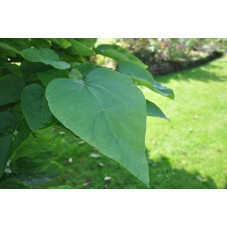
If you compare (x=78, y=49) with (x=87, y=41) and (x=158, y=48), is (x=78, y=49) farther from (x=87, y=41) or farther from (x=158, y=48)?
(x=158, y=48)

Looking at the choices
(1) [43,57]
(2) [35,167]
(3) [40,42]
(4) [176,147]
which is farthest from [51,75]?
(4) [176,147]

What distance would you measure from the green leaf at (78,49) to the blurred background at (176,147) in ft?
1.21

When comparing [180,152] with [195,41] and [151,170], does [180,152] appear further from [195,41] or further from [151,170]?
[195,41]

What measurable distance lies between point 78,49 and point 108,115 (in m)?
0.57

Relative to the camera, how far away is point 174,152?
4094 millimetres

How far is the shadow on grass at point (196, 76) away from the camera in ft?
23.8

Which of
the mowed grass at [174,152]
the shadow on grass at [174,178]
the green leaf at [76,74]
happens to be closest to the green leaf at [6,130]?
the green leaf at [76,74]

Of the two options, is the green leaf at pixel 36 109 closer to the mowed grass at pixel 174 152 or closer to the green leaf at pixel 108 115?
the green leaf at pixel 108 115

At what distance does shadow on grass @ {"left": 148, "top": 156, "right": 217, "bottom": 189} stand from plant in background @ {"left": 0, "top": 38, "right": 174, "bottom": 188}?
8.05 feet

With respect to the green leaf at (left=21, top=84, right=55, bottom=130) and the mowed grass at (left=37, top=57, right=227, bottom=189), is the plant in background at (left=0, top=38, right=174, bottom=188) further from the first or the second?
the mowed grass at (left=37, top=57, right=227, bottom=189)

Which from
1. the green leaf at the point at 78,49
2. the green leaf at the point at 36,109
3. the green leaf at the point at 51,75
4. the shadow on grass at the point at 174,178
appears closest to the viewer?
the green leaf at the point at 36,109

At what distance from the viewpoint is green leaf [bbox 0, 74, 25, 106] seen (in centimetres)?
89
